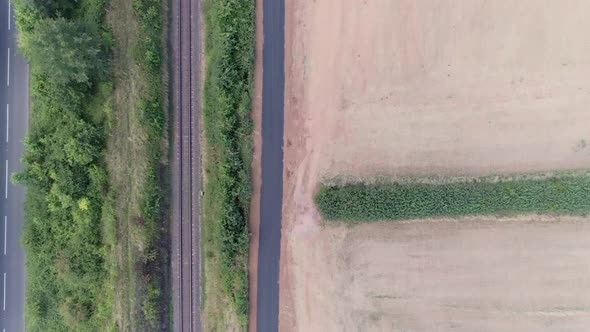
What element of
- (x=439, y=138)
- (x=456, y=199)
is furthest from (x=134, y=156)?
(x=456, y=199)

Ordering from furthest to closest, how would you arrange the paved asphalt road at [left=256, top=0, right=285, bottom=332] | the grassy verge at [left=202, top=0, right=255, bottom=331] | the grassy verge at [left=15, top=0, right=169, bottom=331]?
1. the paved asphalt road at [left=256, top=0, right=285, bottom=332]
2. the grassy verge at [left=202, top=0, right=255, bottom=331]
3. the grassy verge at [left=15, top=0, right=169, bottom=331]

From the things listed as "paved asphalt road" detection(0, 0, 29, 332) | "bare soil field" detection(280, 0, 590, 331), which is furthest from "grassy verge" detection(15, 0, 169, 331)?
"bare soil field" detection(280, 0, 590, 331)

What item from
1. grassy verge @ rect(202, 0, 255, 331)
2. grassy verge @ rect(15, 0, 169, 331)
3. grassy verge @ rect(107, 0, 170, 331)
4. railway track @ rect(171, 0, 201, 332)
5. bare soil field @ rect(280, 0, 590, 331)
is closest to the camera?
grassy verge @ rect(15, 0, 169, 331)

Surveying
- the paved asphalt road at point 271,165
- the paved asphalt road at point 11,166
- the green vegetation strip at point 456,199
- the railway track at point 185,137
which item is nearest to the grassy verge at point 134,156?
the railway track at point 185,137

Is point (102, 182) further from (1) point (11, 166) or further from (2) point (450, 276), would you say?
(2) point (450, 276)

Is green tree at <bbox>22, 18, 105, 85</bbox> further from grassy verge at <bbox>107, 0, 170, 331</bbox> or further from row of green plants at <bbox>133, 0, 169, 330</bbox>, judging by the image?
row of green plants at <bbox>133, 0, 169, 330</bbox>

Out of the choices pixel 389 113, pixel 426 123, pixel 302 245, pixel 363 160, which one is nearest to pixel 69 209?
pixel 302 245
